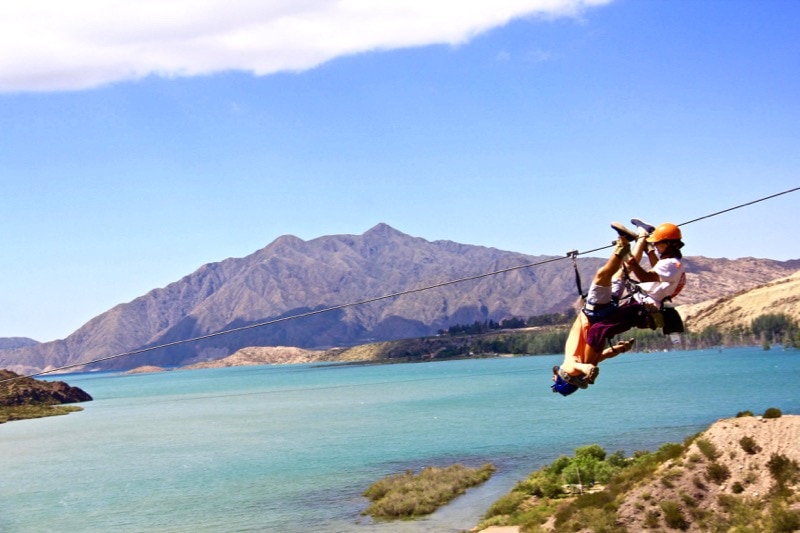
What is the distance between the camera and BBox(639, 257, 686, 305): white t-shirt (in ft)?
39.4

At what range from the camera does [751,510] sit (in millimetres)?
32500

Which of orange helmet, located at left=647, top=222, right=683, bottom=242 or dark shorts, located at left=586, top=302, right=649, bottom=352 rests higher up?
orange helmet, located at left=647, top=222, right=683, bottom=242

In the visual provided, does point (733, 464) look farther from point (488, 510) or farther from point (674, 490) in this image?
point (488, 510)

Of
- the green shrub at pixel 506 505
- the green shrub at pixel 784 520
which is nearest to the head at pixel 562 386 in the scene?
the green shrub at pixel 784 520

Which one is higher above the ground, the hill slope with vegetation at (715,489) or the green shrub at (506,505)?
the hill slope with vegetation at (715,489)

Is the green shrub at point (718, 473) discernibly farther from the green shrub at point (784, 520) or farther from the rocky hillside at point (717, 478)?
the green shrub at point (784, 520)

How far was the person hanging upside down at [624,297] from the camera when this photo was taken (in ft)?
38.9

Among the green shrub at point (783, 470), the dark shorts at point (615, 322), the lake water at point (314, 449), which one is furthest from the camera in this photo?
the lake water at point (314, 449)

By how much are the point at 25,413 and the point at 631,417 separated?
14113cm

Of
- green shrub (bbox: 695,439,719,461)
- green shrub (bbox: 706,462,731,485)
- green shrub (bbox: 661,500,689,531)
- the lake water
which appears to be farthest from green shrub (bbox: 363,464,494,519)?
green shrub (bbox: 706,462,731,485)

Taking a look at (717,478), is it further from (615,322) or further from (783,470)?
(615,322)

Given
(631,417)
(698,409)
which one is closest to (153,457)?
(631,417)

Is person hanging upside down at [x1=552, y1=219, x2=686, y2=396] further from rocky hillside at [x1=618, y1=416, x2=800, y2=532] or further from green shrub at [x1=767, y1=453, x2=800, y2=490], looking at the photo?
green shrub at [x1=767, y1=453, x2=800, y2=490]

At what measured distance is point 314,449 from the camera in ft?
328
